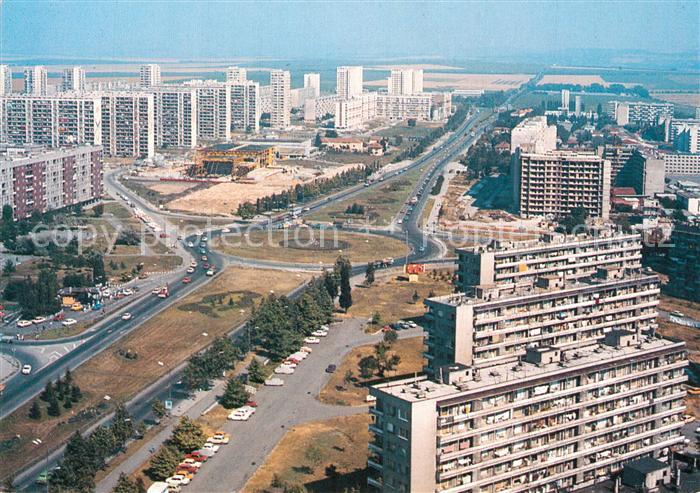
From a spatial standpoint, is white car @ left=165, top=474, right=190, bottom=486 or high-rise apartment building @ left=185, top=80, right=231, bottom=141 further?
high-rise apartment building @ left=185, top=80, right=231, bottom=141

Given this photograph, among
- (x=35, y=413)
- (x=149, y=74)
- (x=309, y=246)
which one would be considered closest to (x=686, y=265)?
(x=309, y=246)

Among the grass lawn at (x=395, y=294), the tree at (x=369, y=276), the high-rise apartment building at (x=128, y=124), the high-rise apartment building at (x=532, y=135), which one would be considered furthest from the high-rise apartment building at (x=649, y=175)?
the high-rise apartment building at (x=128, y=124)

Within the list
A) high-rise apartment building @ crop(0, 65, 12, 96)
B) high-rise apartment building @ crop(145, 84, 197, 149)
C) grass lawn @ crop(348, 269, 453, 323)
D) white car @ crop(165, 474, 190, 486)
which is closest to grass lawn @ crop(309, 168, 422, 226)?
grass lawn @ crop(348, 269, 453, 323)

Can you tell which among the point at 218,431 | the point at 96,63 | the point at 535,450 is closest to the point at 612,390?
the point at 535,450

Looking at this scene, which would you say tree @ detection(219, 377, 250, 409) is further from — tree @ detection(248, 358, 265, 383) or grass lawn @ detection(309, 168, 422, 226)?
grass lawn @ detection(309, 168, 422, 226)

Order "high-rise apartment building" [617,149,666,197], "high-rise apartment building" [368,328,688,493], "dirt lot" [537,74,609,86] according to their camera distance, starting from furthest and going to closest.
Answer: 1. "dirt lot" [537,74,609,86]
2. "high-rise apartment building" [617,149,666,197]
3. "high-rise apartment building" [368,328,688,493]

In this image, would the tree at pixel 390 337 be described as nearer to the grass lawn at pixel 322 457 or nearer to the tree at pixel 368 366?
the tree at pixel 368 366

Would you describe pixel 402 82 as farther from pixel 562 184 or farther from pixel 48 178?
pixel 48 178
